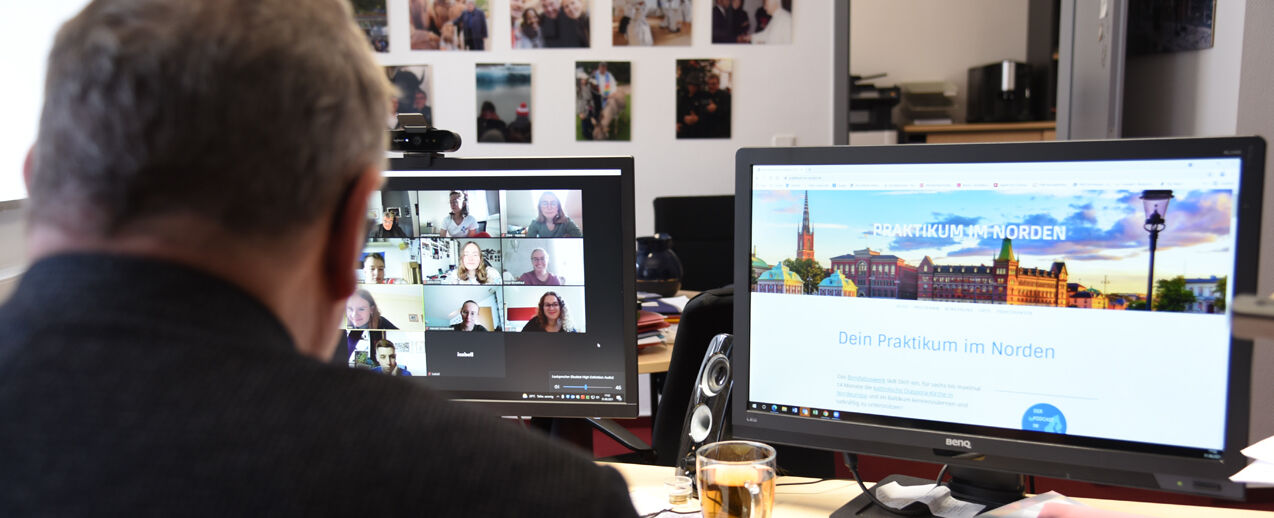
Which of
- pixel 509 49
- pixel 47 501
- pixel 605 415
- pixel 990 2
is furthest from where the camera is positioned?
pixel 990 2

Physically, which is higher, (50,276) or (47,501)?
(50,276)

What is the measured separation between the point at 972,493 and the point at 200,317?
0.99m

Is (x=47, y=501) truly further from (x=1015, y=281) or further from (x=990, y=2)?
(x=990, y=2)

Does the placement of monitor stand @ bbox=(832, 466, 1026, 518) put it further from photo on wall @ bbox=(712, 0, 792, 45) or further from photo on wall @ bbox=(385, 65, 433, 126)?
photo on wall @ bbox=(385, 65, 433, 126)

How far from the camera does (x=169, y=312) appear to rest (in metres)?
0.46

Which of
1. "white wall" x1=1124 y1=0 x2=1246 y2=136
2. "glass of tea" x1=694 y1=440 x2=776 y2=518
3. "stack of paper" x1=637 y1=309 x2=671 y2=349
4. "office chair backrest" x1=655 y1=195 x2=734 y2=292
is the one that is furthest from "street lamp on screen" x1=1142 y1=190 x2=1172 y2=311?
"office chair backrest" x1=655 y1=195 x2=734 y2=292

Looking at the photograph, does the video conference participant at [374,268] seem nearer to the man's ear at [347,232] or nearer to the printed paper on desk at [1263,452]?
the man's ear at [347,232]

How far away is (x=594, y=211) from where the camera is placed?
127 cm

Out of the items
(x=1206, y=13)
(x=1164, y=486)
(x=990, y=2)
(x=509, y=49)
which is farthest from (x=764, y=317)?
(x=990, y=2)

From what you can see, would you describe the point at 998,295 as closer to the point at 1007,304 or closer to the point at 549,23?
the point at 1007,304

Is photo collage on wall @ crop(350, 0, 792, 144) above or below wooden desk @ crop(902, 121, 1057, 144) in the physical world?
above

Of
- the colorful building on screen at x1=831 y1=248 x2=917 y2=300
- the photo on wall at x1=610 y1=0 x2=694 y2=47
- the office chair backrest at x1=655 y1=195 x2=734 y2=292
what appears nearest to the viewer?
the colorful building on screen at x1=831 y1=248 x2=917 y2=300

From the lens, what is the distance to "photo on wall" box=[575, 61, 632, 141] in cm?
434

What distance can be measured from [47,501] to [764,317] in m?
0.86
